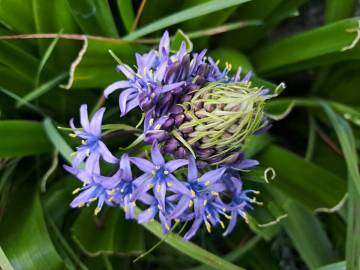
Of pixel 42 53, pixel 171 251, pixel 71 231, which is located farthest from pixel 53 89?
pixel 171 251

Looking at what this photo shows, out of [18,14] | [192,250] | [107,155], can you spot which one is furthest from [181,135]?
[18,14]

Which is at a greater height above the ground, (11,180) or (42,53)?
(42,53)

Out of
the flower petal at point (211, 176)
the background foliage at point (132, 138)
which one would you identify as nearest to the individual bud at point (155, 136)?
the flower petal at point (211, 176)

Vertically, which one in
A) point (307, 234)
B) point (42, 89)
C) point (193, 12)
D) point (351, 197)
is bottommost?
point (307, 234)

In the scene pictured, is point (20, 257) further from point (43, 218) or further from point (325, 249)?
point (325, 249)

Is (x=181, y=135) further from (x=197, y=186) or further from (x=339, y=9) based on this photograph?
(x=339, y=9)

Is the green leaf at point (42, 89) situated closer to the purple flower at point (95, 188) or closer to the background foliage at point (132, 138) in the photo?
the background foliage at point (132, 138)
